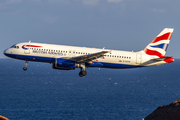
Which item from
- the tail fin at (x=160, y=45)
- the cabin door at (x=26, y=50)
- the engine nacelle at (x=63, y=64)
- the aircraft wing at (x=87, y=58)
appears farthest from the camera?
the tail fin at (x=160, y=45)

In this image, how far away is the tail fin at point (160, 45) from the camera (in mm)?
63062

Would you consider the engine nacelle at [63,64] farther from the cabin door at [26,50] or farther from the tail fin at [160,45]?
the tail fin at [160,45]

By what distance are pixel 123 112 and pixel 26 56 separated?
138305 mm

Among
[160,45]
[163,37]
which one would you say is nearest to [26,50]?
[160,45]

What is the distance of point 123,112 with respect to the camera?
183250 mm

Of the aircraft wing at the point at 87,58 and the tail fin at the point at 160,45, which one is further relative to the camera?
the tail fin at the point at 160,45

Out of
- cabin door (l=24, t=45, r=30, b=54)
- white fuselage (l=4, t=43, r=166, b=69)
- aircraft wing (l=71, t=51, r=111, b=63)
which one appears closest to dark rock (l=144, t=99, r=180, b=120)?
white fuselage (l=4, t=43, r=166, b=69)

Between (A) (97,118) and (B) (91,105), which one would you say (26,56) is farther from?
(B) (91,105)

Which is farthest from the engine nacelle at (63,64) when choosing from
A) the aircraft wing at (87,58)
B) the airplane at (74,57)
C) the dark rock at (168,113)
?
the dark rock at (168,113)

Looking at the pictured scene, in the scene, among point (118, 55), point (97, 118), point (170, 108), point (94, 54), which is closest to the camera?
point (170, 108)

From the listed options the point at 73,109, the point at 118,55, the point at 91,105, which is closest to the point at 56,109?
the point at 73,109

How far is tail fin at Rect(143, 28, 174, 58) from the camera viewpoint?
63.1 meters

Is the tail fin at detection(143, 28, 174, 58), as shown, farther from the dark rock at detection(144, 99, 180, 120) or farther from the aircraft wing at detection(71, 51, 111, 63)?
Result: the dark rock at detection(144, 99, 180, 120)

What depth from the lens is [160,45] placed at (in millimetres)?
64250
